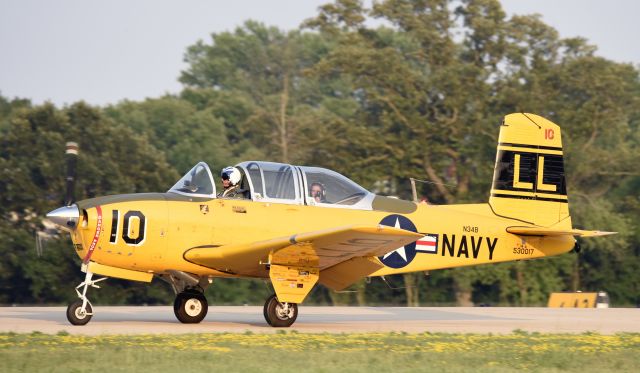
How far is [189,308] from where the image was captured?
14.2 meters

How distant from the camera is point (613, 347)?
12.0 metres

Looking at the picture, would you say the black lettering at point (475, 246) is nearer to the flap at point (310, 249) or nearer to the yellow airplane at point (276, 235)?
the yellow airplane at point (276, 235)

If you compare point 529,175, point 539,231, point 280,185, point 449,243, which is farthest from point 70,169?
point 529,175

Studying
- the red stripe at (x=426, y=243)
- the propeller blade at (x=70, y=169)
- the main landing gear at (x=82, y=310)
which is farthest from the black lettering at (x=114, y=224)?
the red stripe at (x=426, y=243)

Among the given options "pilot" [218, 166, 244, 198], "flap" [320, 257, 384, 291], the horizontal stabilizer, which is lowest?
"flap" [320, 257, 384, 291]

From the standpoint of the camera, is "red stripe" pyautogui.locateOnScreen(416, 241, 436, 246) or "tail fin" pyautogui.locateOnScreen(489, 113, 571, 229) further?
"tail fin" pyautogui.locateOnScreen(489, 113, 571, 229)

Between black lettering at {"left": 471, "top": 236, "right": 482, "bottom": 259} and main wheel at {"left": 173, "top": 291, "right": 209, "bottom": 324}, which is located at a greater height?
black lettering at {"left": 471, "top": 236, "right": 482, "bottom": 259}

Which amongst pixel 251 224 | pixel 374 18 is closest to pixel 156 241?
pixel 251 224

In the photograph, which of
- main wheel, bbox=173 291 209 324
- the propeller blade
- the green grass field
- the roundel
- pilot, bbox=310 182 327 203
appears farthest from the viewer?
the roundel

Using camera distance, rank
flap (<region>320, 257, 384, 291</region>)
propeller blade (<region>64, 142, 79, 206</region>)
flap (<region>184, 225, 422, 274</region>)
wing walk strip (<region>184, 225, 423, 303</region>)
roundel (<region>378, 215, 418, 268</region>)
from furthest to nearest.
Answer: roundel (<region>378, 215, 418, 268</region>) < flap (<region>320, 257, 384, 291</region>) < propeller blade (<region>64, 142, 79, 206</region>) < wing walk strip (<region>184, 225, 423, 303</region>) < flap (<region>184, 225, 422, 274</region>)

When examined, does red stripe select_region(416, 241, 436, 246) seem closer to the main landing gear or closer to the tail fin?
the tail fin

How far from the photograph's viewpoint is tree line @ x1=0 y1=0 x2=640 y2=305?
29859 mm

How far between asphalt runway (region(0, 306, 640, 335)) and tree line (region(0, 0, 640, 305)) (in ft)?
36.9

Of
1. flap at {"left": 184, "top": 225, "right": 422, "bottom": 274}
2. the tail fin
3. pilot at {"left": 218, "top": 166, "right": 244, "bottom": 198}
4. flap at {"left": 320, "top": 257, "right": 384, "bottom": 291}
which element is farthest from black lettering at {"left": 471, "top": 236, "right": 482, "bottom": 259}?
pilot at {"left": 218, "top": 166, "right": 244, "bottom": 198}
